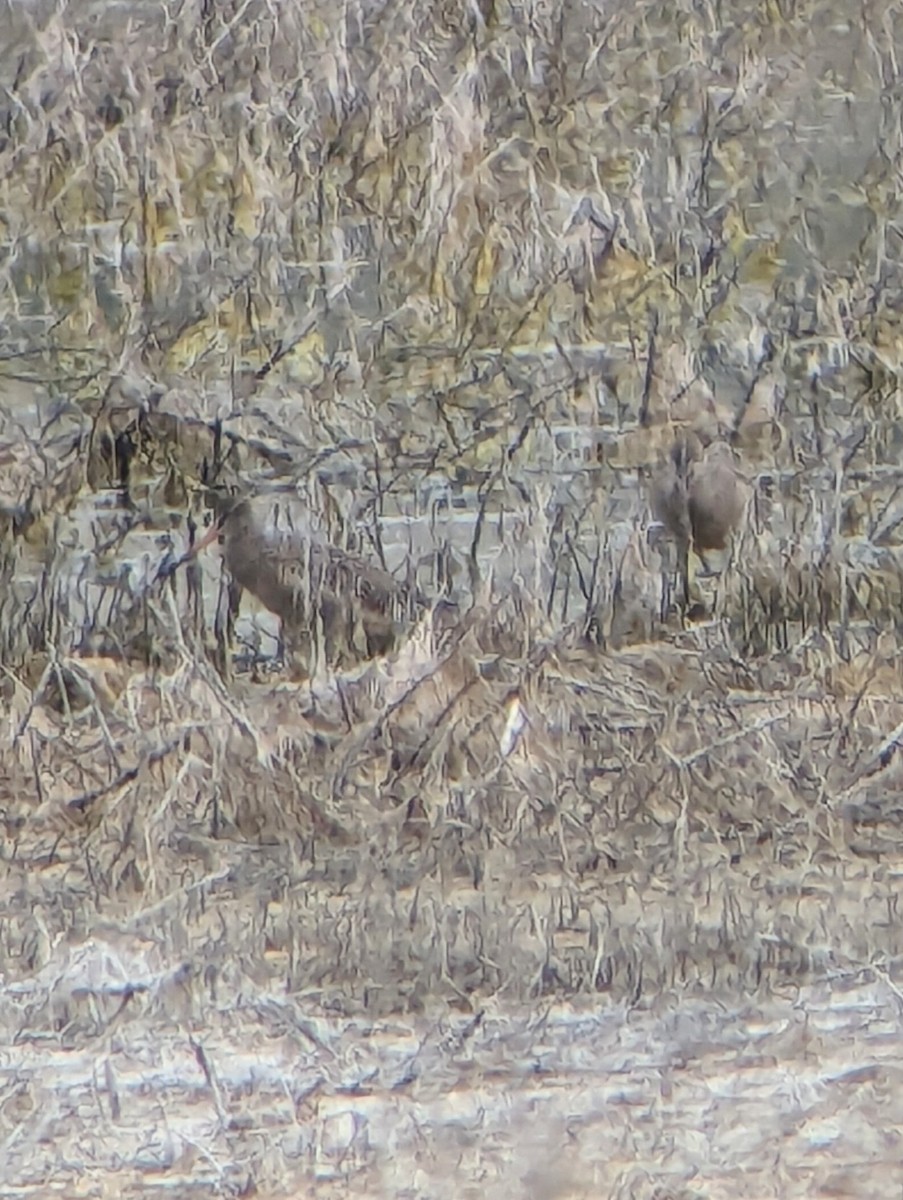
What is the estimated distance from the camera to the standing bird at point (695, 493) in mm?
1214

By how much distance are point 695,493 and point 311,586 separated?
1.20 feet

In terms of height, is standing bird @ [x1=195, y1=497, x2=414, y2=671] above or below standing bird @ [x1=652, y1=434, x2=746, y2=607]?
below

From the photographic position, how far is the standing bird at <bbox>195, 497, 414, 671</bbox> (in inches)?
47.6

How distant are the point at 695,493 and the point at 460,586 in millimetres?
234

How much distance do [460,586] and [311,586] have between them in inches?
5.4

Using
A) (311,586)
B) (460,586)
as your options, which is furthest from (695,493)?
(311,586)

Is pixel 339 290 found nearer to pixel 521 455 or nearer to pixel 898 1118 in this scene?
pixel 521 455

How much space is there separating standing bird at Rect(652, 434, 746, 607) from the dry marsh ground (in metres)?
0.02

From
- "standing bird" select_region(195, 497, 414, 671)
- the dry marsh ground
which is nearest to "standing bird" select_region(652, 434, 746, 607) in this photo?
the dry marsh ground

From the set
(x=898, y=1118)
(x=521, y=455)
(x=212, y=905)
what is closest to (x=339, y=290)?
(x=521, y=455)

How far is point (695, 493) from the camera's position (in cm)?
122

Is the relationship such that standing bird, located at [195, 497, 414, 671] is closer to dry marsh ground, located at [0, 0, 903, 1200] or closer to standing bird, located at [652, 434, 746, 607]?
dry marsh ground, located at [0, 0, 903, 1200]

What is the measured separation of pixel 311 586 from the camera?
1.21 metres

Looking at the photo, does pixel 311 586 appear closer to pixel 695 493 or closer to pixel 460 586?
pixel 460 586
